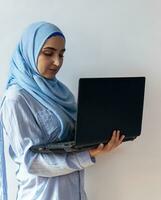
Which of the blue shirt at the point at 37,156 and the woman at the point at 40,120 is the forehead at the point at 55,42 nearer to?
the woman at the point at 40,120

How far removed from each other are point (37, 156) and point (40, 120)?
0.12 meters

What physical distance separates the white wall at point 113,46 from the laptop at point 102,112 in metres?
0.20

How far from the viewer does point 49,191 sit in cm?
118

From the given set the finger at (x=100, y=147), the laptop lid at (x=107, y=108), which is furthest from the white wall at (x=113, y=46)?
the finger at (x=100, y=147)

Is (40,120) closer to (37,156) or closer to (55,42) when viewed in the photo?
(37,156)

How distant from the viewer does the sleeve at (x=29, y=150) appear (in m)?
1.11

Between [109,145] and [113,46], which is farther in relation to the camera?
[113,46]

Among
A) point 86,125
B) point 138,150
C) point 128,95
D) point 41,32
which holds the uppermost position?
point 41,32

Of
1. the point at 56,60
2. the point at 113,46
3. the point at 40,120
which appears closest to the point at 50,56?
the point at 56,60

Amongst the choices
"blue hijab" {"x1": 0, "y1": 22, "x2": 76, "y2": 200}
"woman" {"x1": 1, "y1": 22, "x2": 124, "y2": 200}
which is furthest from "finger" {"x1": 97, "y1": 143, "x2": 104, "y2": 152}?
"blue hijab" {"x1": 0, "y1": 22, "x2": 76, "y2": 200}

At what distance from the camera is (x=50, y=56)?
3.79ft

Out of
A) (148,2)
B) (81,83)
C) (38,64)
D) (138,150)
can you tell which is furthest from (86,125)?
(148,2)

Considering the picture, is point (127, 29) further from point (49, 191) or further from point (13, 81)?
point (49, 191)

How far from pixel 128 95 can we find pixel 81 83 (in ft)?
0.69
